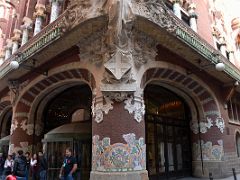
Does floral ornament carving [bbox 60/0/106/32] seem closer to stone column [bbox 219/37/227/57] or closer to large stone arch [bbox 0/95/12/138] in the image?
large stone arch [bbox 0/95/12/138]

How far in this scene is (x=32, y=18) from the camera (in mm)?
15508

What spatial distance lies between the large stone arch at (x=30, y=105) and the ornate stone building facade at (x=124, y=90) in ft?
0.15

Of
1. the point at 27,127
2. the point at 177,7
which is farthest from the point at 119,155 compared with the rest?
the point at 177,7

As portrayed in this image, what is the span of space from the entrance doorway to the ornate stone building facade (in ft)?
0.16

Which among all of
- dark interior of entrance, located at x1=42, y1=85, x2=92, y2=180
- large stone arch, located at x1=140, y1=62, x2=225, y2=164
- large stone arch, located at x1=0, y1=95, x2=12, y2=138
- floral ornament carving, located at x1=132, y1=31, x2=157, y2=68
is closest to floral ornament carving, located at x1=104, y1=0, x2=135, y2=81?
floral ornament carving, located at x1=132, y1=31, x2=157, y2=68

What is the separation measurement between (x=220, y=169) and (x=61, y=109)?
8.16 m

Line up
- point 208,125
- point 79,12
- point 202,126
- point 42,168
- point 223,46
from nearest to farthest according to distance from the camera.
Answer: point 79,12 → point 42,168 → point 208,125 → point 202,126 → point 223,46

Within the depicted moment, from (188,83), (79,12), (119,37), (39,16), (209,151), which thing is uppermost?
(39,16)

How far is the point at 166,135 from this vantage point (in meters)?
12.5

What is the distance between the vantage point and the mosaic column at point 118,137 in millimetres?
8218

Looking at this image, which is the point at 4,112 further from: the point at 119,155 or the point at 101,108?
the point at 119,155

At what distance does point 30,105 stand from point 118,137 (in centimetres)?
619

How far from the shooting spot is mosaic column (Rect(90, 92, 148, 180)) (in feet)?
27.0

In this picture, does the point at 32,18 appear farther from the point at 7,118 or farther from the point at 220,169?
the point at 220,169
